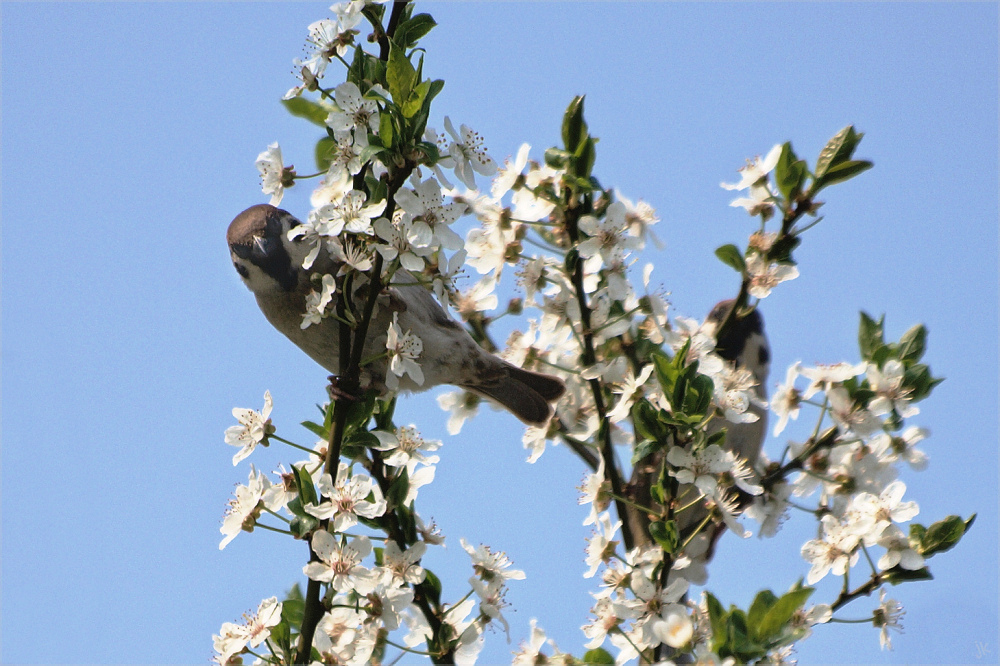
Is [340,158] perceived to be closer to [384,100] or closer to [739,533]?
[384,100]

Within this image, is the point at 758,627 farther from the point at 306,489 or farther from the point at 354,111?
the point at 354,111

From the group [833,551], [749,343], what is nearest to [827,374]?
[833,551]

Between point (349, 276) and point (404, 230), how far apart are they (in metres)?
0.25

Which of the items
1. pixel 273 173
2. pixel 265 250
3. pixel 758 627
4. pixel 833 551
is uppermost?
pixel 265 250

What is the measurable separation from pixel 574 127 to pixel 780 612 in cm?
152

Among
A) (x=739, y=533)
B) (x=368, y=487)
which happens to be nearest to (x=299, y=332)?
(x=368, y=487)

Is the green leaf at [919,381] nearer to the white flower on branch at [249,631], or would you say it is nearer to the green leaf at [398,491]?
the green leaf at [398,491]

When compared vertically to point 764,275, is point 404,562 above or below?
below

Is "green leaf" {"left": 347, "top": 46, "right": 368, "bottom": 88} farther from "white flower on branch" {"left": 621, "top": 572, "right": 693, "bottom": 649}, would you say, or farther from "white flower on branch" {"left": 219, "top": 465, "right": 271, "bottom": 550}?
"white flower on branch" {"left": 621, "top": 572, "right": 693, "bottom": 649}

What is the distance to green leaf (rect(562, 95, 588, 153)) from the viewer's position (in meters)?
2.93

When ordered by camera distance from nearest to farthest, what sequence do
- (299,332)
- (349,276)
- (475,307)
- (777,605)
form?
(777,605) < (349,276) < (475,307) < (299,332)

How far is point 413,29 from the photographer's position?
2453 millimetres

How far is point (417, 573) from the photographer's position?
104 inches

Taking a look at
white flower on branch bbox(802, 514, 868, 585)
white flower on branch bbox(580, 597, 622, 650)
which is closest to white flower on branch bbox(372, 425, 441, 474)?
white flower on branch bbox(580, 597, 622, 650)
